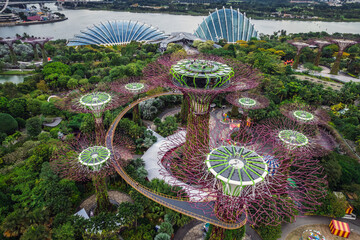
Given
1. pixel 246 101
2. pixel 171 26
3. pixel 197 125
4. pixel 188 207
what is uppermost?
pixel 171 26

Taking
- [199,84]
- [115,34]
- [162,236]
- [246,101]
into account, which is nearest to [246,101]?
[246,101]

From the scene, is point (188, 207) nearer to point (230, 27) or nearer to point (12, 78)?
point (12, 78)

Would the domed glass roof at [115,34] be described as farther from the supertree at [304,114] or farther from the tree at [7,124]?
the supertree at [304,114]

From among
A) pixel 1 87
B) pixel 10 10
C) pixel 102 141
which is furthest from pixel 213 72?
pixel 10 10

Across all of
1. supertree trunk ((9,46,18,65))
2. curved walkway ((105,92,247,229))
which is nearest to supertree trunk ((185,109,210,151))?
curved walkway ((105,92,247,229))

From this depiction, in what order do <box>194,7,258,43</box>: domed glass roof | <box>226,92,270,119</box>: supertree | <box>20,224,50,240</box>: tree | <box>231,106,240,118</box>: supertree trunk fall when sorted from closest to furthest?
<box>20,224,50,240</box>: tree
<box>226,92,270,119</box>: supertree
<box>231,106,240,118</box>: supertree trunk
<box>194,7,258,43</box>: domed glass roof

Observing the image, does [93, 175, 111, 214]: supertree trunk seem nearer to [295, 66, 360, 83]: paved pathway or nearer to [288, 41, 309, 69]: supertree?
[295, 66, 360, 83]: paved pathway
